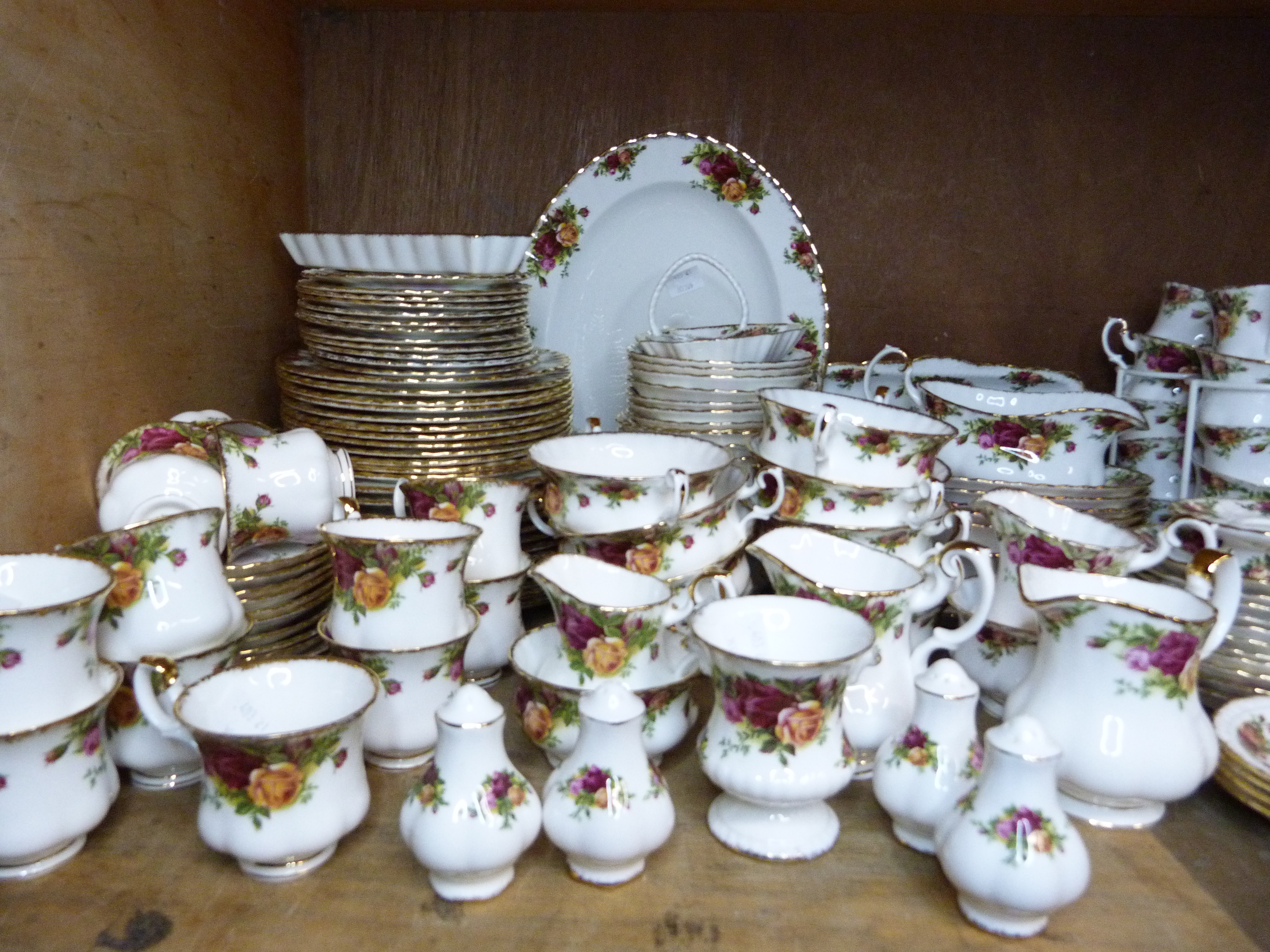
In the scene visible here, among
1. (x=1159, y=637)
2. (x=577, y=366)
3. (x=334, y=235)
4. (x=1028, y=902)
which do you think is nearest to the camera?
(x=1028, y=902)

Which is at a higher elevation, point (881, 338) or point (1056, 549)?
point (881, 338)

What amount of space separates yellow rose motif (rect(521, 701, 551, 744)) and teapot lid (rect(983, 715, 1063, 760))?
0.95ft

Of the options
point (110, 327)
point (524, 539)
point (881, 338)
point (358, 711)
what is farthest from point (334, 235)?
point (881, 338)

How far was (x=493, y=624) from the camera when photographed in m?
0.85

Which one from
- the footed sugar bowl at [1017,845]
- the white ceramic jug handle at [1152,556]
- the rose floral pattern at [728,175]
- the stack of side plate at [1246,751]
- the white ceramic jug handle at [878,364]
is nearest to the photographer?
the footed sugar bowl at [1017,845]

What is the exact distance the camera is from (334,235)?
888 millimetres

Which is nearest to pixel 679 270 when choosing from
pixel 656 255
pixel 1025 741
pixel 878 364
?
pixel 656 255

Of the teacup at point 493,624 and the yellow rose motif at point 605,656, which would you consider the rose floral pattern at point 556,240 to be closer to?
the teacup at point 493,624

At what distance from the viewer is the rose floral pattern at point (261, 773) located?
58 centimetres

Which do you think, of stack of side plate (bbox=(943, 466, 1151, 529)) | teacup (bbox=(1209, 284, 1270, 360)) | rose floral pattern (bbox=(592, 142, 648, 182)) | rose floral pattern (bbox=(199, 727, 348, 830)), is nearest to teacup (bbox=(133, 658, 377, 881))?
rose floral pattern (bbox=(199, 727, 348, 830))

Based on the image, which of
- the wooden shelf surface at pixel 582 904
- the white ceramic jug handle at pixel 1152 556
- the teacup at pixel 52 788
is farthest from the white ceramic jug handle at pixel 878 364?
the teacup at pixel 52 788

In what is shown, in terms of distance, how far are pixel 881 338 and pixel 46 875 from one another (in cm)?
93

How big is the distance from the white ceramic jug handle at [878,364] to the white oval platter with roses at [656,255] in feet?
0.20

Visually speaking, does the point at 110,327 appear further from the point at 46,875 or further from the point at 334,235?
the point at 46,875
